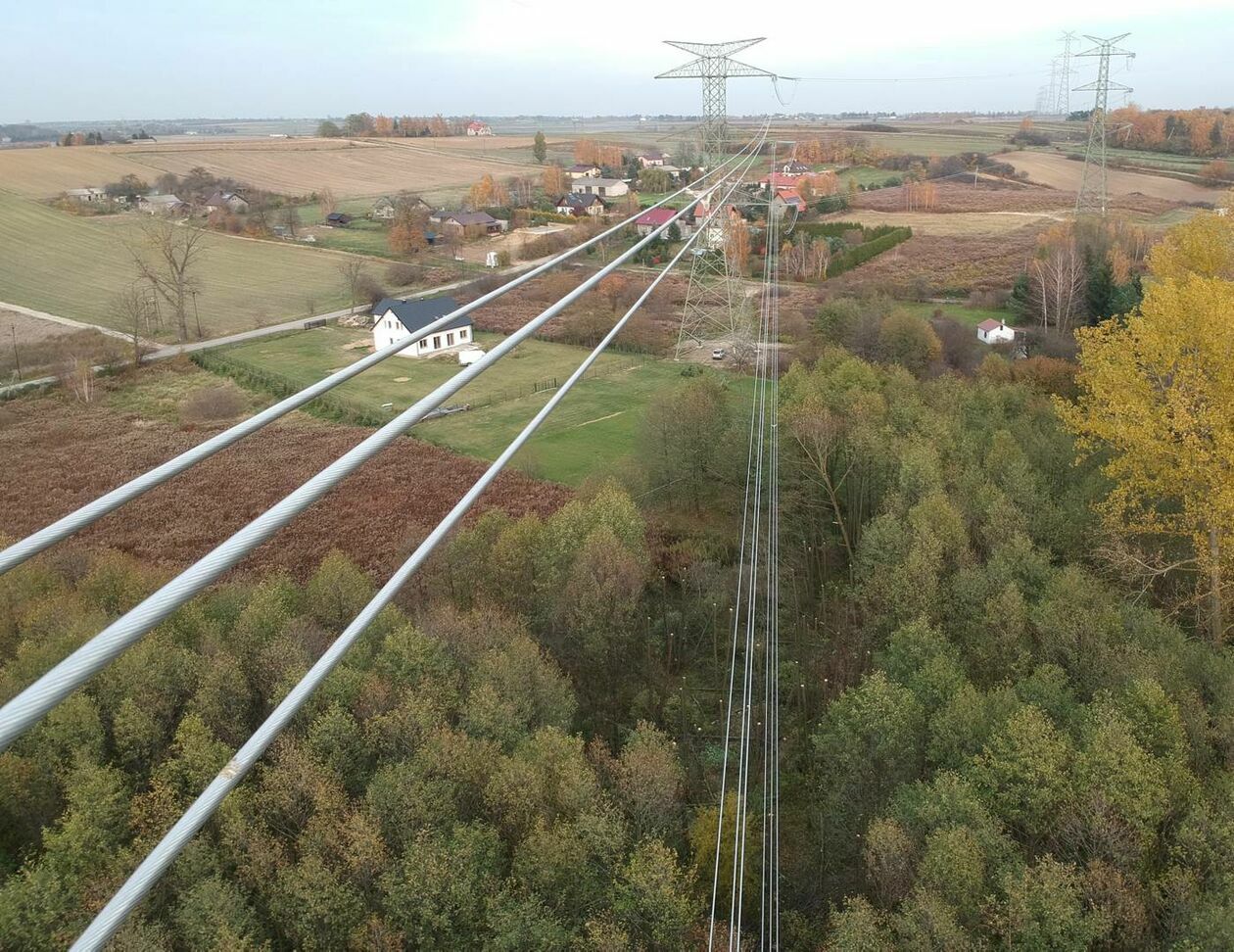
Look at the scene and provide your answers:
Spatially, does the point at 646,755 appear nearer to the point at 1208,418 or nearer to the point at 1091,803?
the point at 1091,803

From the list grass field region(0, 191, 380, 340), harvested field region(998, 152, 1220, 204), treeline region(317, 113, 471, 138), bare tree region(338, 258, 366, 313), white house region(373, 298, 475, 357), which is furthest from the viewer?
treeline region(317, 113, 471, 138)

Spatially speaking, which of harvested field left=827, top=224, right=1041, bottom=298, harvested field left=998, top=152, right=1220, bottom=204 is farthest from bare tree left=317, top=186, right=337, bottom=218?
harvested field left=998, top=152, right=1220, bottom=204

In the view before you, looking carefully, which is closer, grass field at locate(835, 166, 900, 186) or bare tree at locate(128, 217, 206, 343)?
bare tree at locate(128, 217, 206, 343)

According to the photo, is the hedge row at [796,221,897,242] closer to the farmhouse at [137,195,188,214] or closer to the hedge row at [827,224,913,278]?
the hedge row at [827,224,913,278]

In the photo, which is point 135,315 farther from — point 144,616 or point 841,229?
point 841,229

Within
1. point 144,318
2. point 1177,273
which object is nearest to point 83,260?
point 144,318

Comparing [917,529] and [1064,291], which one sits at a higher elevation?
[1064,291]

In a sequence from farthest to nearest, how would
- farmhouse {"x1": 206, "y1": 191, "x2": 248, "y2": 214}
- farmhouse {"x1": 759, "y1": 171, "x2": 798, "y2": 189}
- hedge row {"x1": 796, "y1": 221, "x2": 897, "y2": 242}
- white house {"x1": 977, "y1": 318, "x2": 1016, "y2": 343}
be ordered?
1. farmhouse {"x1": 206, "y1": 191, "x2": 248, "y2": 214}
2. farmhouse {"x1": 759, "y1": 171, "x2": 798, "y2": 189}
3. hedge row {"x1": 796, "y1": 221, "x2": 897, "y2": 242}
4. white house {"x1": 977, "y1": 318, "x2": 1016, "y2": 343}
